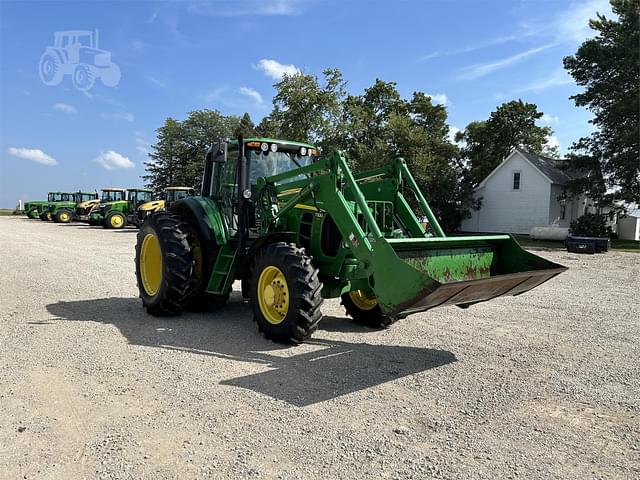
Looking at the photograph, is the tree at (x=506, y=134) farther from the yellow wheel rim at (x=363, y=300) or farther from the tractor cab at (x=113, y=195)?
the yellow wheel rim at (x=363, y=300)

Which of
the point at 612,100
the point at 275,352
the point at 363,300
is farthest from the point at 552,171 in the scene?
the point at 275,352

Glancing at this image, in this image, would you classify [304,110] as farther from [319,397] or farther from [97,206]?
[319,397]

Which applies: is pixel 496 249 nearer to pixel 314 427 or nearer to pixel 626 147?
pixel 314 427

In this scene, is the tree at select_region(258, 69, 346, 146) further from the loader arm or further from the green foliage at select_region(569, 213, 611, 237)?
the loader arm

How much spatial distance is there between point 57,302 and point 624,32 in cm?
2910

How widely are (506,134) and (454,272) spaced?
43.9 meters

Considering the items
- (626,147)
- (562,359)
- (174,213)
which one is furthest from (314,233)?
(626,147)

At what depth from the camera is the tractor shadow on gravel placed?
450 centimetres

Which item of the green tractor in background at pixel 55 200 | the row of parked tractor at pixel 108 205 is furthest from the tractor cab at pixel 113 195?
the green tractor in background at pixel 55 200

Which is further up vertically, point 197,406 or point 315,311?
point 315,311

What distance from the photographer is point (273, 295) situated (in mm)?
5750

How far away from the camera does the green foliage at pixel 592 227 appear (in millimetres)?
26375

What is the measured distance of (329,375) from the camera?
15.6ft

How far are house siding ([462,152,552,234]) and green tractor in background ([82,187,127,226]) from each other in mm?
25208
